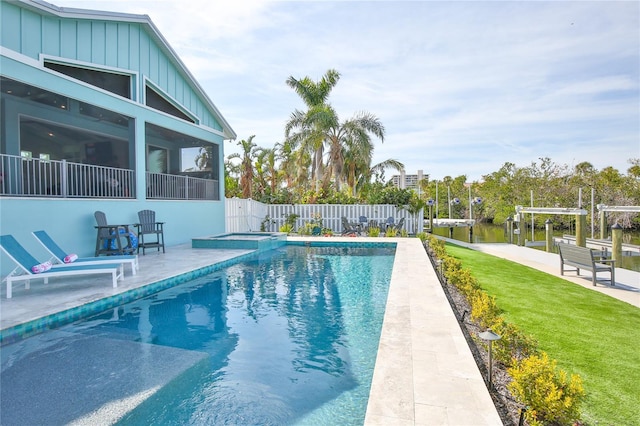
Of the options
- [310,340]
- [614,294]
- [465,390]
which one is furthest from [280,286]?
[614,294]

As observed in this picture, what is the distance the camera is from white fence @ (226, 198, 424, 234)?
16.3 metres

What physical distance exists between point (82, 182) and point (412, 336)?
367 inches

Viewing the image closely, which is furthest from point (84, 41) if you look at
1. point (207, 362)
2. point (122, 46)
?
point (207, 362)

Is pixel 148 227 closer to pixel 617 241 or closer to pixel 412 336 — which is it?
pixel 412 336

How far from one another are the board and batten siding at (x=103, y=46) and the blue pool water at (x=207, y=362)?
6.21 meters

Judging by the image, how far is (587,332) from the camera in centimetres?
450

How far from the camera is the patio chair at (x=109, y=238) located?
8109mm

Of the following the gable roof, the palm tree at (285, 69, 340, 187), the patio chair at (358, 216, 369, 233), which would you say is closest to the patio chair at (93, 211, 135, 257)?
the gable roof

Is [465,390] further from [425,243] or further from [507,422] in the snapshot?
[425,243]

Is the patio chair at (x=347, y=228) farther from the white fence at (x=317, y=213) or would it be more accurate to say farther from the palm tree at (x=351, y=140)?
the palm tree at (x=351, y=140)

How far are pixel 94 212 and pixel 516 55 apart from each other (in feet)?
44.1

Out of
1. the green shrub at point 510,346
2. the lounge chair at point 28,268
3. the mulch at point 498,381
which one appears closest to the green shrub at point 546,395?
the mulch at point 498,381

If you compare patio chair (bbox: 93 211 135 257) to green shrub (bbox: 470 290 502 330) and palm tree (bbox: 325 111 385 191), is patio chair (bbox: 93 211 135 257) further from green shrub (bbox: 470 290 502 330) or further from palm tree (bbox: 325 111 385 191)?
palm tree (bbox: 325 111 385 191)

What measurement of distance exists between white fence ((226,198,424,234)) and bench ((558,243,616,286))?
794 centimetres
